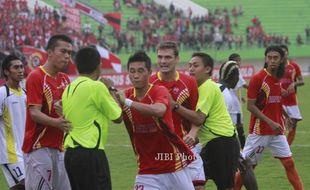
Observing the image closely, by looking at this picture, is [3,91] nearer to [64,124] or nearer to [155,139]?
[64,124]

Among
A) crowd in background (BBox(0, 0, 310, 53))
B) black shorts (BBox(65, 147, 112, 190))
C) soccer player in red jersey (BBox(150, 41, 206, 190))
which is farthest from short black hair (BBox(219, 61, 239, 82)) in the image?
crowd in background (BBox(0, 0, 310, 53))

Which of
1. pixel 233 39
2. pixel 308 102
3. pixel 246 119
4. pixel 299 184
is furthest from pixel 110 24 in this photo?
pixel 299 184

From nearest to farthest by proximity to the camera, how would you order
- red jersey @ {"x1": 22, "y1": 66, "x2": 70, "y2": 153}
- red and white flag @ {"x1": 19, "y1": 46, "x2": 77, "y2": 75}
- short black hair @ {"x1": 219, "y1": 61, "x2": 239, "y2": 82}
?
red jersey @ {"x1": 22, "y1": 66, "x2": 70, "y2": 153} → short black hair @ {"x1": 219, "y1": 61, "x2": 239, "y2": 82} → red and white flag @ {"x1": 19, "y1": 46, "x2": 77, "y2": 75}

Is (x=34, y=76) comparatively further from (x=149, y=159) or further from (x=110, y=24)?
(x=110, y=24)

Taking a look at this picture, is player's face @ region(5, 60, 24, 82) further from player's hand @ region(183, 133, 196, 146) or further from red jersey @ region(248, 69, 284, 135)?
red jersey @ region(248, 69, 284, 135)

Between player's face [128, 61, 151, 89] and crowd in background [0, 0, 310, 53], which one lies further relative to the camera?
crowd in background [0, 0, 310, 53]

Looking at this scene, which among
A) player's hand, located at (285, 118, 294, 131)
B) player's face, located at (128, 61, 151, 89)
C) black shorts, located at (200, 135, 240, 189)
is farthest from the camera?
player's hand, located at (285, 118, 294, 131)

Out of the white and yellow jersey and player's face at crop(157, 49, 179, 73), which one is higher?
player's face at crop(157, 49, 179, 73)

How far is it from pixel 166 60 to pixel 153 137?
114cm

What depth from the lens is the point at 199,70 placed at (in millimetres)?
9430

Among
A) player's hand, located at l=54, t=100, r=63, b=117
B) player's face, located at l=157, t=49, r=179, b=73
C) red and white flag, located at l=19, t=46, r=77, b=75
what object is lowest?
red and white flag, located at l=19, t=46, r=77, b=75

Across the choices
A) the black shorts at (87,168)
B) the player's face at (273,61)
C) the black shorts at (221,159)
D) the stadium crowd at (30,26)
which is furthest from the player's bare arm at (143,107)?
the stadium crowd at (30,26)

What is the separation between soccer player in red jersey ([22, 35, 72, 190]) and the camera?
27.1 feet

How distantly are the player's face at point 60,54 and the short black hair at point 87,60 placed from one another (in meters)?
0.92
